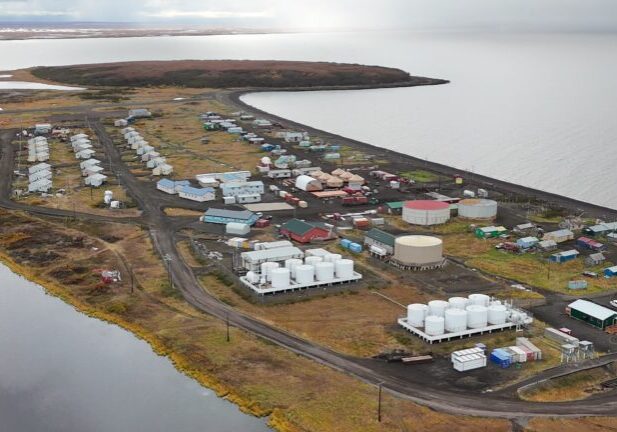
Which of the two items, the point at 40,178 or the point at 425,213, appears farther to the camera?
the point at 40,178

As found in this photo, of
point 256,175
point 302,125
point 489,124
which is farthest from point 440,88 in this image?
point 256,175

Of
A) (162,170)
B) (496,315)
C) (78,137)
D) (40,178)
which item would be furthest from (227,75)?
(496,315)

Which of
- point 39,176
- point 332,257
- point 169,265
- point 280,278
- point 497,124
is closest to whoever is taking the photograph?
point 280,278

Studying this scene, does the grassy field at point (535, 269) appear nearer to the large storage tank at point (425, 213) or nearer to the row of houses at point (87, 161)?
the large storage tank at point (425, 213)

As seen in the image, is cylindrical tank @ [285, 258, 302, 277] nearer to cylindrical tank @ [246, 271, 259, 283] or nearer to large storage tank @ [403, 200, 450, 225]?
cylindrical tank @ [246, 271, 259, 283]

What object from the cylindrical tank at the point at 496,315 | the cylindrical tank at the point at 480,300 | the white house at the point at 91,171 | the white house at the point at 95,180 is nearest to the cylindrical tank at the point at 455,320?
the cylindrical tank at the point at 496,315

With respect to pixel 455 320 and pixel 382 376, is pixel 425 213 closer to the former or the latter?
pixel 455 320
